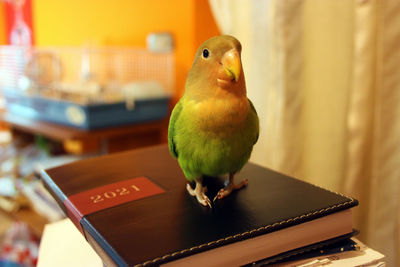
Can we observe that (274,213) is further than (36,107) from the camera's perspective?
No

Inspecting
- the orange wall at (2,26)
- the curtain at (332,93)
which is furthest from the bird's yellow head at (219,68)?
the orange wall at (2,26)

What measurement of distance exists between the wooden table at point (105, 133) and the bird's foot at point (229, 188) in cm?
83

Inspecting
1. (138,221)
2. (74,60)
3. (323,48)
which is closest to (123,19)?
(74,60)

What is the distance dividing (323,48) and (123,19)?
1196 mm

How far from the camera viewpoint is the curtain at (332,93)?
2.05 ft

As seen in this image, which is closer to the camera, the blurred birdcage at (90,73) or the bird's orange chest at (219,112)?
the bird's orange chest at (219,112)

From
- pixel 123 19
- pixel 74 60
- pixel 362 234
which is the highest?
pixel 123 19

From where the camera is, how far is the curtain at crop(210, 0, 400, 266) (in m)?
0.62

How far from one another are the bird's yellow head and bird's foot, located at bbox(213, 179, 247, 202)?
0.14m

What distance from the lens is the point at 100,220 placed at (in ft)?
1.36

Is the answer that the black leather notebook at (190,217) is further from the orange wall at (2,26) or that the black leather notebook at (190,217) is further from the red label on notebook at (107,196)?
the orange wall at (2,26)

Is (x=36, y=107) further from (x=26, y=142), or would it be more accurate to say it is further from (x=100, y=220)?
(x=100, y=220)

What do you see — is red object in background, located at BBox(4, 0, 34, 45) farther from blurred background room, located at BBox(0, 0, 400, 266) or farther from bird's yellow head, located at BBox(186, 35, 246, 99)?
bird's yellow head, located at BBox(186, 35, 246, 99)

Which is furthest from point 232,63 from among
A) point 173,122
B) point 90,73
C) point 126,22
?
point 126,22
